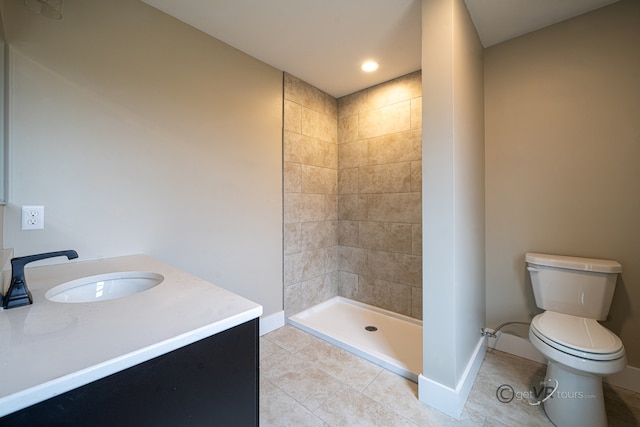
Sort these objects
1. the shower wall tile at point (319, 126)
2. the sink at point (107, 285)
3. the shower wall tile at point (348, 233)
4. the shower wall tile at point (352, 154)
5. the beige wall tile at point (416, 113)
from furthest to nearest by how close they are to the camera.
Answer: the shower wall tile at point (348, 233)
the shower wall tile at point (352, 154)
the shower wall tile at point (319, 126)
the beige wall tile at point (416, 113)
the sink at point (107, 285)

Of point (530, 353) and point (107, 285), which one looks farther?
point (530, 353)

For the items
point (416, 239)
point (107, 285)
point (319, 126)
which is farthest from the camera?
point (319, 126)

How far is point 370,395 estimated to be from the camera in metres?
1.65

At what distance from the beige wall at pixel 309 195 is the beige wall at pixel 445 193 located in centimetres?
139

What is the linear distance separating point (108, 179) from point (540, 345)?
2.62 metres

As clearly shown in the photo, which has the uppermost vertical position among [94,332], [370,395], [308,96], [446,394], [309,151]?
[308,96]

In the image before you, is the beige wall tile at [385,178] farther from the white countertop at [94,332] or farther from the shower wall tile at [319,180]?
the white countertop at [94,332]

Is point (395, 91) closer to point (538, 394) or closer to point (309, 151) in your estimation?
point (309, 151)

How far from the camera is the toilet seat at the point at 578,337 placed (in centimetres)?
127

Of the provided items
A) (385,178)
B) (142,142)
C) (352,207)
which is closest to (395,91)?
(385,178)

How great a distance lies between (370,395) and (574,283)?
1.48 metres

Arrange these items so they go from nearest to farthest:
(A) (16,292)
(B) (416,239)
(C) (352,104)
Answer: (A) (16,292) < (B) (416,239) < (C) (352,104)

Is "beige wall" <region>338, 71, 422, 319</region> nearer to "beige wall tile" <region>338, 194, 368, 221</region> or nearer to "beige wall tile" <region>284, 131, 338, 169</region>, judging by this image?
"beige wall tile" <region>338, 194, 368, 221</region>

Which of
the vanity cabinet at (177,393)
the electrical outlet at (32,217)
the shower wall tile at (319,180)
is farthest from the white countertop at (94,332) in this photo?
the shower wall tile at (319,180)
